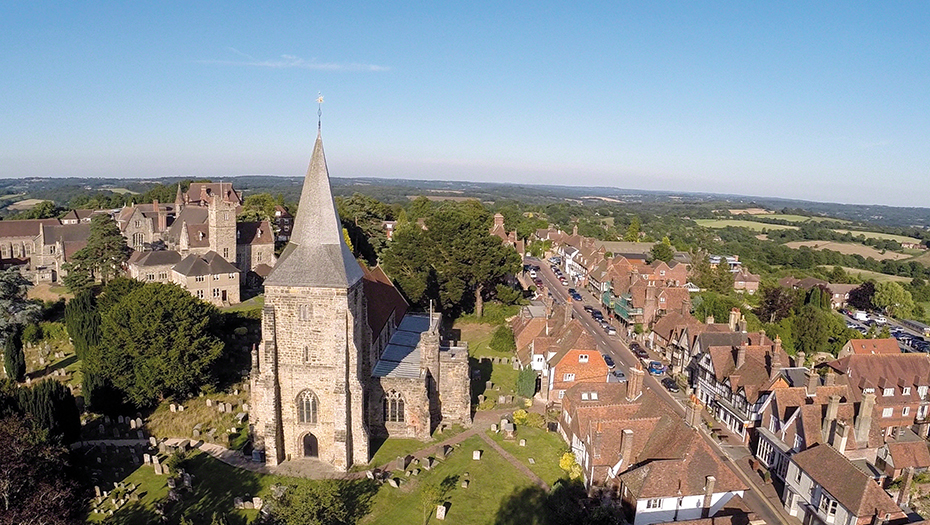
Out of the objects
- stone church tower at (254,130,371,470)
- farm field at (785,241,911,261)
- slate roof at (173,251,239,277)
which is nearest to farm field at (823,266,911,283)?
farm field at (785,241,911,261)

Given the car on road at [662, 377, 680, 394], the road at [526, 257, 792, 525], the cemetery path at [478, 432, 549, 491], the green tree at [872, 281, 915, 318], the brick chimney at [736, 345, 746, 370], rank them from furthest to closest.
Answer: the green tree at [872, 281, 915, 318]
the car on road at [662, 377, 680, 394]
the brick chimney at [736, 345, 746, 370]
the cemetery path at [478, 432, 549, 491]
the road at [526, 257, 792, 525]

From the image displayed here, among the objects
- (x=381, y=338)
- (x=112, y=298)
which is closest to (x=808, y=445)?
(x=381, y=338)

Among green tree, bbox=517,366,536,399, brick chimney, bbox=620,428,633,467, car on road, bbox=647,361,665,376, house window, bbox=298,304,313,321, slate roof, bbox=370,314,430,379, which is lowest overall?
car on road, bbox=647,361,665,376

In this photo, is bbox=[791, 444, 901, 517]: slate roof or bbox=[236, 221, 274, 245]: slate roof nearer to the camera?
bbox=[791, 444, 901, 517]: slate roof

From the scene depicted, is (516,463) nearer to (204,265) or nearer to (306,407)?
(306,407)

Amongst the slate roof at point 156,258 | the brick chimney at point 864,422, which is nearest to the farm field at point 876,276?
the brick chimney at point 864,422

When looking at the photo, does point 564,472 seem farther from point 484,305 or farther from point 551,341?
point 484,305

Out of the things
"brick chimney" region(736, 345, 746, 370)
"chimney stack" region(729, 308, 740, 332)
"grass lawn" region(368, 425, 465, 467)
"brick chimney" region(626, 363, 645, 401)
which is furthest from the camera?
"chimney stack" region(729, 308, 740, 332)

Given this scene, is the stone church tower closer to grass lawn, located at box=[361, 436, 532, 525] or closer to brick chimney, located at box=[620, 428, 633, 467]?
grass lawn, located at box=[361, 436, 532, 525]
